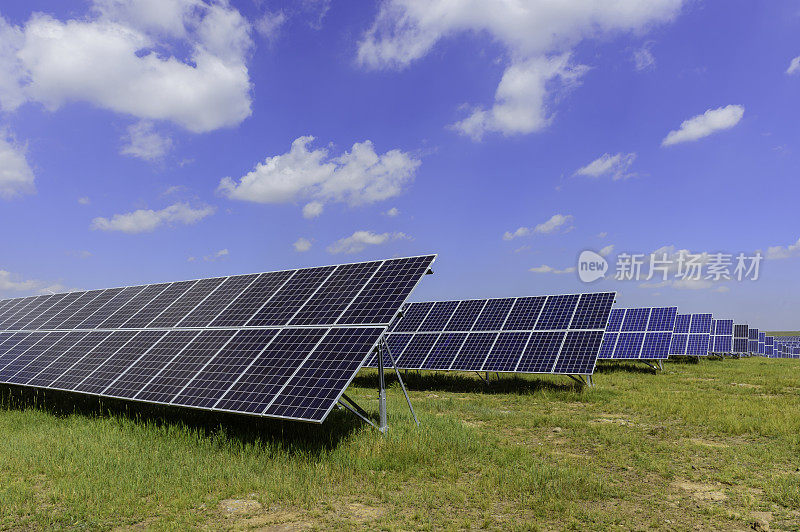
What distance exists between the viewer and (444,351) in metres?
24.5

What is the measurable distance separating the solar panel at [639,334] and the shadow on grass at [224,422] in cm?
2251

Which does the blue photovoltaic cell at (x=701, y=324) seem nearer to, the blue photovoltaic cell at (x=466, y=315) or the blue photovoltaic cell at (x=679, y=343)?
the blue photovoltaic cell at (x=679, y=343)

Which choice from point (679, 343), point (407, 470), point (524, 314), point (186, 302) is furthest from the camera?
point (679, 343)

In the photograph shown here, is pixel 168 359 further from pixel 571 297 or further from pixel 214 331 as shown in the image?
pixel 571 297

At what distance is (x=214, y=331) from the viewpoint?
51.0ft

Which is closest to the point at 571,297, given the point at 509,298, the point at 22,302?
the point at 509,298

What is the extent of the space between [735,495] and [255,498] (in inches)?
362

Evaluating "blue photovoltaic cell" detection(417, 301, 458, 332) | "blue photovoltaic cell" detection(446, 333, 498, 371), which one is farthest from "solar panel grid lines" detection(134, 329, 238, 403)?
"blue photovoltaic cell" detection(417, 301, 458, 332)

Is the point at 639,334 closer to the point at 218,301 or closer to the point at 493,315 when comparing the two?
the point at 493,315

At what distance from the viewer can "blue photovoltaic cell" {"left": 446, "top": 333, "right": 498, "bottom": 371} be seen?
22672mm

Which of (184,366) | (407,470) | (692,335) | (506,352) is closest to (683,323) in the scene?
(692,335)

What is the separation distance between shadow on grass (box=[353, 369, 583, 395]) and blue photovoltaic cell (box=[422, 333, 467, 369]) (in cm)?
119

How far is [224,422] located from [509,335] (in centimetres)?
1429

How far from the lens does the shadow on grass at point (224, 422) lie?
39.9 ft
